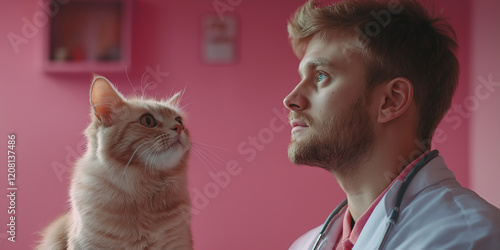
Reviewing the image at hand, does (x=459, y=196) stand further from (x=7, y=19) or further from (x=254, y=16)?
(x=7, y=19)

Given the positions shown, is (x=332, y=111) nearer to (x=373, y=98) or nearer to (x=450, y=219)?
(x=373, y=98)

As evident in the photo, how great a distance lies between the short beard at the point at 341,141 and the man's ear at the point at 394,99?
0.13 ft

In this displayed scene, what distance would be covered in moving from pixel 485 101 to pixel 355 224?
59.5 inches

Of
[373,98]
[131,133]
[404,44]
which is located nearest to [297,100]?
[373,98]

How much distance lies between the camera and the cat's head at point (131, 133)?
3.05 feet

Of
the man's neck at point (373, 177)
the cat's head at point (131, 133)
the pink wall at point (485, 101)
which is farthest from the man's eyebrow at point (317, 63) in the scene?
the pink wall at point (485, 101)

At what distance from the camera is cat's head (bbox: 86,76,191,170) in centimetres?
93

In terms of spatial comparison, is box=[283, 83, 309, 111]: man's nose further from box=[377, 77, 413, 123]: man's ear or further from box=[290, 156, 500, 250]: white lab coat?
box=[290, 156, 500, 250]: white lab coat

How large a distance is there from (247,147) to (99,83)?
1680 mm

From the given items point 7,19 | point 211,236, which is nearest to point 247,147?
point 211,236

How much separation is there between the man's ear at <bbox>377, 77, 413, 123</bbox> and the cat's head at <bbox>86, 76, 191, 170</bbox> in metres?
0.49

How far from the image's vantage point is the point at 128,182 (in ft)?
2.99

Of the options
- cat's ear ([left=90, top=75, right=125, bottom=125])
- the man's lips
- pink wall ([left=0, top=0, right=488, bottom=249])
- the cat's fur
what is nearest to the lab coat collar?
the man's lips

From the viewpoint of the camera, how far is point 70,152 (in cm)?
238
